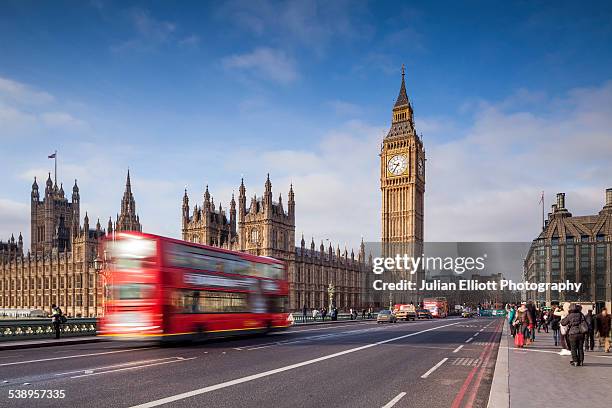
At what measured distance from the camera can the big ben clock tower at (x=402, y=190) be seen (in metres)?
121

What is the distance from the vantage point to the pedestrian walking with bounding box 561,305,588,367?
15.1 metres

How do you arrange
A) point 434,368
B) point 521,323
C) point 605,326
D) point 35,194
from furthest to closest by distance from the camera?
point 35,194, point 521,323, point 605,326, point 434,368

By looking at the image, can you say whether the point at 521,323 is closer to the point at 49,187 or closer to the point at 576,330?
the point at 576,330

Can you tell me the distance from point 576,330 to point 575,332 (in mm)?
73

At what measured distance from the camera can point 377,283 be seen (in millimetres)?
119875

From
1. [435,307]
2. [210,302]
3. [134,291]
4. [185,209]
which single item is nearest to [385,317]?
[435,307]

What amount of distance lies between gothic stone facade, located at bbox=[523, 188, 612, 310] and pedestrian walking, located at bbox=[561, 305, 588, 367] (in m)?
112

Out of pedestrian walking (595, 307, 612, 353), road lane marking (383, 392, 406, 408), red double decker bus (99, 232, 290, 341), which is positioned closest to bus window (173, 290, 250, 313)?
red double decker bus (99, 232, 290, 341)

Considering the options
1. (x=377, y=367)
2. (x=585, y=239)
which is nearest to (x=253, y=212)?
(x=377, y=367)

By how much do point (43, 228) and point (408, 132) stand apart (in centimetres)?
9404

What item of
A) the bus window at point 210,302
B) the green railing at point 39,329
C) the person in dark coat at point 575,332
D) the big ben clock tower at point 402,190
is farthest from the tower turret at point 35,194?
the person in dark coat at point 575,332

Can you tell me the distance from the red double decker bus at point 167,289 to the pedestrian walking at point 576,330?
1405 cm

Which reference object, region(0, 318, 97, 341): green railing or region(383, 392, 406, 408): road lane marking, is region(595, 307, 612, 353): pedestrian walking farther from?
region(0, 318, 97, 341): green railing

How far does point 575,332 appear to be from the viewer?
15.2 m
